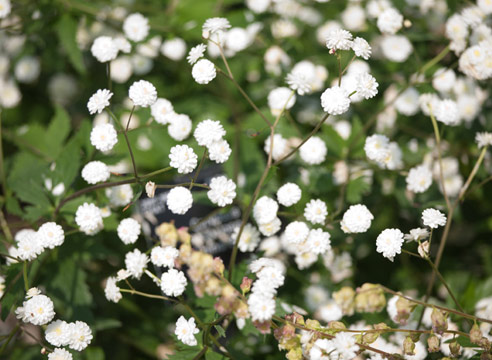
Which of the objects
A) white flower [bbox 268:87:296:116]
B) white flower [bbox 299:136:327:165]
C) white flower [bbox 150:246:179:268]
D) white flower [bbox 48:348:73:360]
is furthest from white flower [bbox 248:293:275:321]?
white flower [bbox 268:87:296:116]

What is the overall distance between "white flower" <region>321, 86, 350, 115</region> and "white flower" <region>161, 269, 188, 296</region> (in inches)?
22.0

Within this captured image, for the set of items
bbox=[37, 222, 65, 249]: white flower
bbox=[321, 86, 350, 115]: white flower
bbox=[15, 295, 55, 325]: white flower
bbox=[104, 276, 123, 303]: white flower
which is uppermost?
bbox=[321, 86, 350, 115]: white flower

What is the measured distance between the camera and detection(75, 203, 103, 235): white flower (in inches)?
52.0

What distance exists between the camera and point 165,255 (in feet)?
3.94

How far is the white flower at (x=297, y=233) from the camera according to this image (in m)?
1.33

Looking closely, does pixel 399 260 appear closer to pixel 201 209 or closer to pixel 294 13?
pixel 201 209

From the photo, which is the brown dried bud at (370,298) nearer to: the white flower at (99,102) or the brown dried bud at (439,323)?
the brown dried bud at (439,323)

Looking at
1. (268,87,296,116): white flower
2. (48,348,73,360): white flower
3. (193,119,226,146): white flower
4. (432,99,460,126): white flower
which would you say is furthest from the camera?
(268,87,296,116): white flower

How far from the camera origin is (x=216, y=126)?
4.02 ft

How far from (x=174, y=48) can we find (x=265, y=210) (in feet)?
3.27

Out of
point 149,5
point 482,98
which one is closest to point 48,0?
point 149,5

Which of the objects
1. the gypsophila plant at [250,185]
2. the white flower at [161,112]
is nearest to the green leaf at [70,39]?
the gypsophila plant at [250,185]

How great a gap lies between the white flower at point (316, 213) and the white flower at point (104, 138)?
0.59 meters

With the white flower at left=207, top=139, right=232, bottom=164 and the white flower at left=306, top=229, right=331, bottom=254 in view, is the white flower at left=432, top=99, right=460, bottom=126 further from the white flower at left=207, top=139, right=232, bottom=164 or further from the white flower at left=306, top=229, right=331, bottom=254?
the white flower at left=207, top=139, right=232, bottom=164
